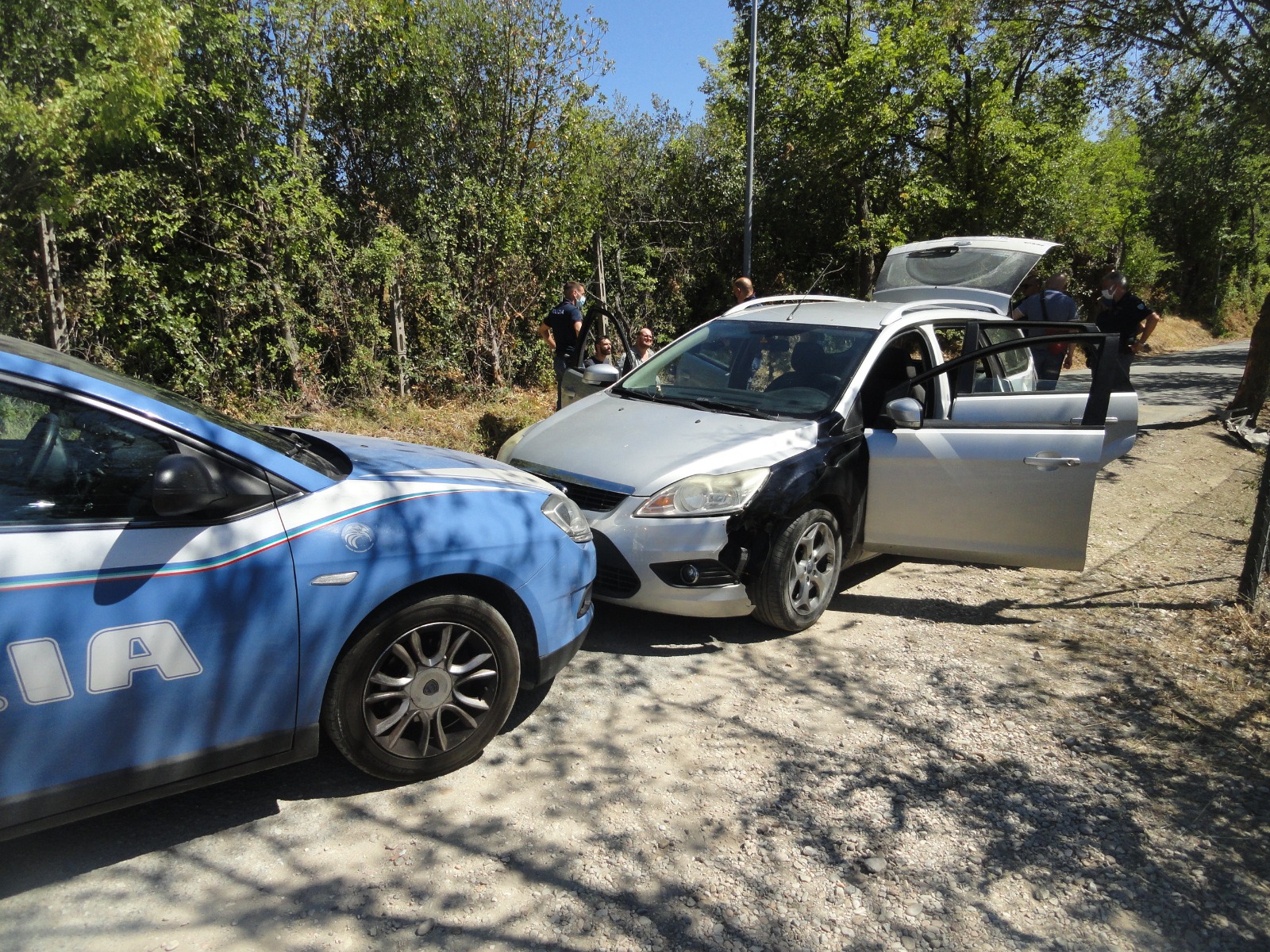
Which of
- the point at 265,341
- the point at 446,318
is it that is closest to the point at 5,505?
the point at 265,341

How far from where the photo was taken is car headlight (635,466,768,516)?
464 cm

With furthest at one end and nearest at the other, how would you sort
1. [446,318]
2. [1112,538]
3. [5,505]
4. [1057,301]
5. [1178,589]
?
[446,318], [1057,301], [1112,538], [1178,589], [5,505]

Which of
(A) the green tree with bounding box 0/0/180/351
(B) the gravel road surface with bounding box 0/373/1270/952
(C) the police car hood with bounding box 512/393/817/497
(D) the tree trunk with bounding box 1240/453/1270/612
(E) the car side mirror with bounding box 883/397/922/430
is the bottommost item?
(B) the gravel road surface with bounding box 0/373/1270/952

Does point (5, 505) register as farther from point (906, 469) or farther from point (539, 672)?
point (906, 469)

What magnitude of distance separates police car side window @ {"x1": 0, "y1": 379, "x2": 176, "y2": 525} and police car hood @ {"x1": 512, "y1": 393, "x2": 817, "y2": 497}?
235 centimetres

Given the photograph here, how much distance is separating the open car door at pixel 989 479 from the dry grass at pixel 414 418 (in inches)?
194

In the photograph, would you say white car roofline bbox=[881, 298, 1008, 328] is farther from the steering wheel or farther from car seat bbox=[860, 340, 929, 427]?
the steering wheel

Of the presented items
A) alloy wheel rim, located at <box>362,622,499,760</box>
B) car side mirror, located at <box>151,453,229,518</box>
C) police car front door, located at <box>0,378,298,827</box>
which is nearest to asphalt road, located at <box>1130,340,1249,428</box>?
alloy wheel rim, located at <box>362,622,499,760</box>

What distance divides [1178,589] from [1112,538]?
3.87 ft

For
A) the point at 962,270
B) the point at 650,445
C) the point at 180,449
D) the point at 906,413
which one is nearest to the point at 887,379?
the point at 906,413

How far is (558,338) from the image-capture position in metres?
9.63

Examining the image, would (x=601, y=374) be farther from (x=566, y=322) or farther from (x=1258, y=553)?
(x=1258, y=553)

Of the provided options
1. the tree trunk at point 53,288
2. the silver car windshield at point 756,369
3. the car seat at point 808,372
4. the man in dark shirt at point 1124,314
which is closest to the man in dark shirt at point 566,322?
the silver car windshield at point 756,369

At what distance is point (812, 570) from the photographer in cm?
508
